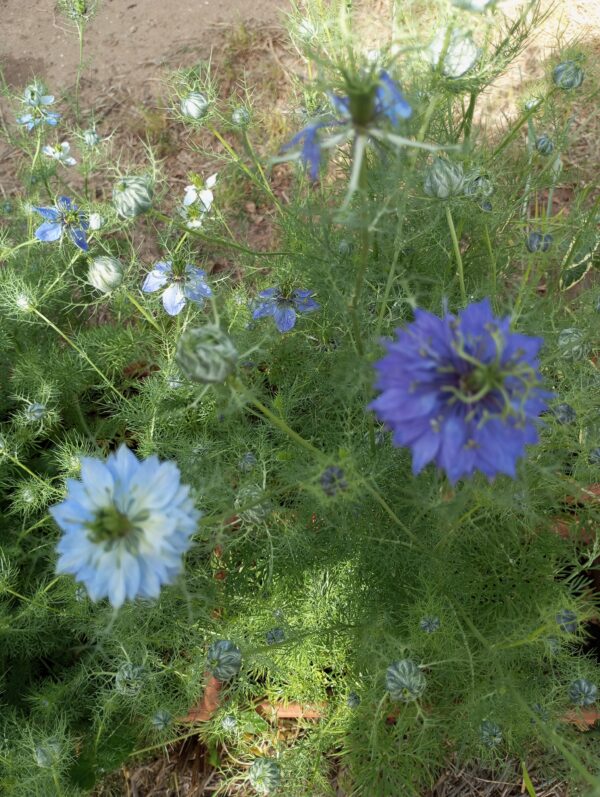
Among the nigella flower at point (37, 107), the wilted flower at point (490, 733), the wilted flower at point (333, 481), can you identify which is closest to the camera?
the wilted flower at point (333, 481)

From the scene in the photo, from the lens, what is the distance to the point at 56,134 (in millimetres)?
2992

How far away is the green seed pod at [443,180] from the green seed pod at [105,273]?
2.51 ft

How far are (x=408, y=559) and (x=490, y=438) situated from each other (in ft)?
2.74

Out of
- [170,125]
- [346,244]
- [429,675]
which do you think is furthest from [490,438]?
[170,125]

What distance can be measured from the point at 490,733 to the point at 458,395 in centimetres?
99

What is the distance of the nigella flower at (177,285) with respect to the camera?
1.80m

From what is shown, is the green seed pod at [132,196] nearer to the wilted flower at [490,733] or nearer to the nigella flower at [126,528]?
the nigella flower at [126,528]

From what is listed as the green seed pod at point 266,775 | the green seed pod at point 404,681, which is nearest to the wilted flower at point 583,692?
the green seed pod at point 404,681

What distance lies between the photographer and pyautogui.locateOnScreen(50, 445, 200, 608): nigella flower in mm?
991

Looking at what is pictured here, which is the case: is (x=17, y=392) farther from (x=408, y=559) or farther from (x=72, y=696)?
(x=408, y=559)

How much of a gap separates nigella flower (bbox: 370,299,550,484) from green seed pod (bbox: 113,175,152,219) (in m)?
0.74

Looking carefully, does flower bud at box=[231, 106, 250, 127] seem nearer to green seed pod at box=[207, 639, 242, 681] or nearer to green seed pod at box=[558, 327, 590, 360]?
green seed pod at box=[558, 327, 590, 360]

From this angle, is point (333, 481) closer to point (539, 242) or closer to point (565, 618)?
point (565, 618)

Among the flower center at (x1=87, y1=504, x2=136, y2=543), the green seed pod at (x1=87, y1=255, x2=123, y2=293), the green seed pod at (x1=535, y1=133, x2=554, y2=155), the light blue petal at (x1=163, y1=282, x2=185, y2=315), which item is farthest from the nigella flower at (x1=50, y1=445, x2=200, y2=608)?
A: the green seed pod at (x1=535, y1=133, x2=554, y2=155)
